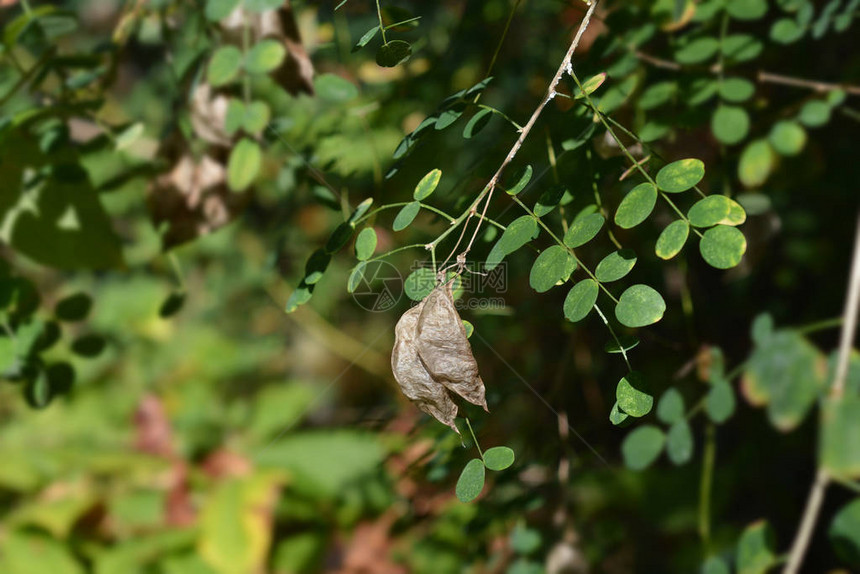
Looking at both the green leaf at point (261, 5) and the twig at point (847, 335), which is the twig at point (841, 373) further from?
the green leaf at point (261, 5)

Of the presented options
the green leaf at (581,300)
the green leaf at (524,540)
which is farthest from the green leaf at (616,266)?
the green leaf at (524,540)

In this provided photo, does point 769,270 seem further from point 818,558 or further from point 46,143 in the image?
point 46,143

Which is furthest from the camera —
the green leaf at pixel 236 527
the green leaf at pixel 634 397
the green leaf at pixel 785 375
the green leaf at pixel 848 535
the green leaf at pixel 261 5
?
the green leaf at pixel 236 527

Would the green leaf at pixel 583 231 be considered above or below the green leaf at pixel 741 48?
above

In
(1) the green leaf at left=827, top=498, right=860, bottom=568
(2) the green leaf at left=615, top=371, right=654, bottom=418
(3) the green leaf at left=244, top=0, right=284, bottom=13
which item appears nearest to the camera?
(2) the green leaf at left=615, top=371, right=654, bottom=418

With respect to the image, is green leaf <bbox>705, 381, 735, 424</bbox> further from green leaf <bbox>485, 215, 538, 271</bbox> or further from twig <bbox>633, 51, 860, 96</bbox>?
green leaf <bbox>485, 215, 538, 271</bbox>

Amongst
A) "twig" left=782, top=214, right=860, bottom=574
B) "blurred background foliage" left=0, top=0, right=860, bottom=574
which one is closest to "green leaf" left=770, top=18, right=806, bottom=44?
"blurred background foliage" left=0, top=0, right=860, bottom=574

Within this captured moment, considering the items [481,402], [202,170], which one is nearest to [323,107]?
[202,170]
